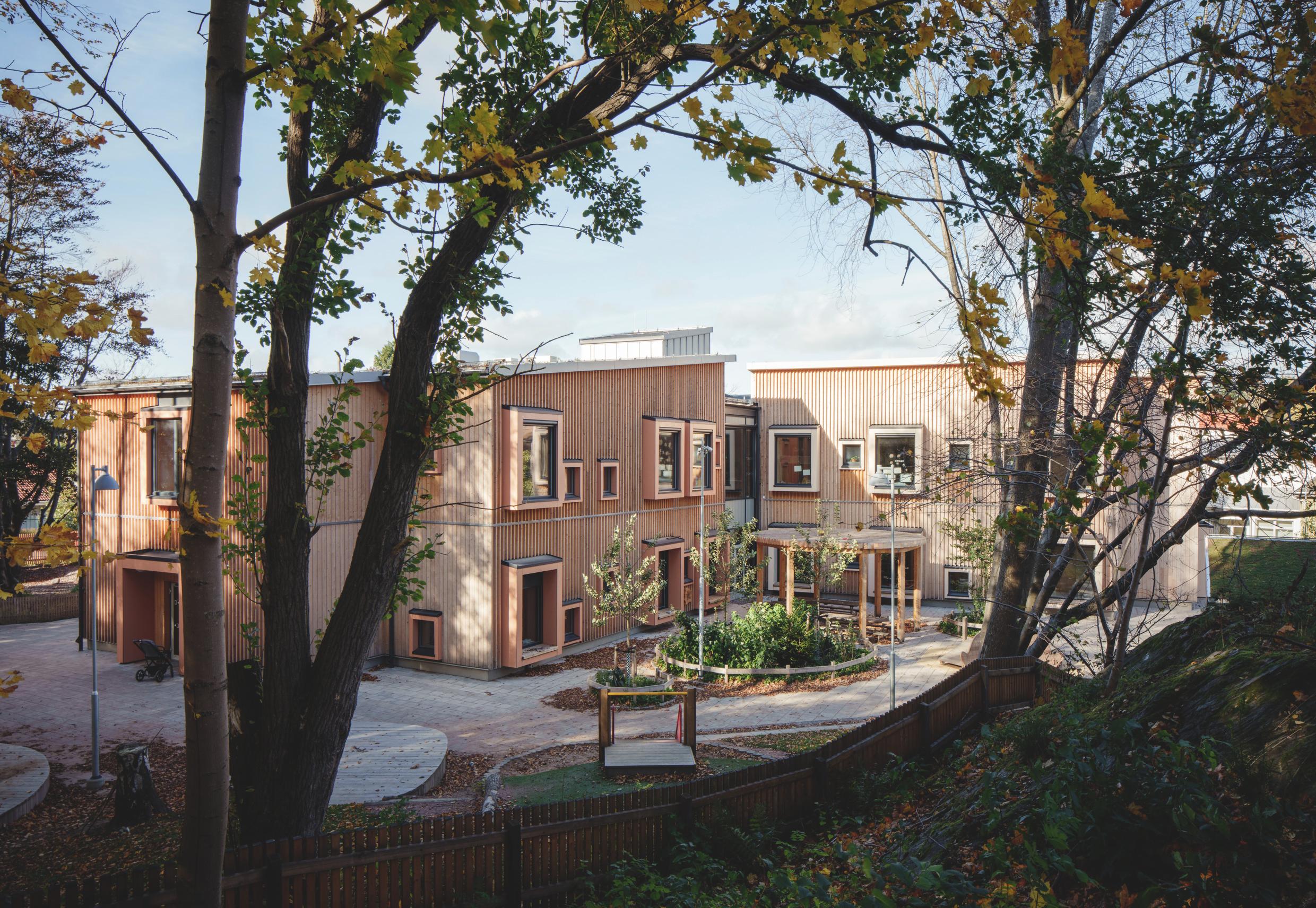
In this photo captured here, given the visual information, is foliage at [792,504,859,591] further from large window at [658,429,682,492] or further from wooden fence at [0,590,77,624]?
wooden fence at [0,590,77,624]

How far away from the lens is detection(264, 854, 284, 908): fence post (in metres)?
5.60

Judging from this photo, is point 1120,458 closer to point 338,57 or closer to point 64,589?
point 338,57

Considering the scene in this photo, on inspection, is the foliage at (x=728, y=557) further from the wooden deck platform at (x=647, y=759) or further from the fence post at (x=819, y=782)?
the fence post at (x=819, y=782)

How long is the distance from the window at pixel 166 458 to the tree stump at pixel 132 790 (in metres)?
9.28

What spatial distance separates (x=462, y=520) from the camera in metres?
18.1

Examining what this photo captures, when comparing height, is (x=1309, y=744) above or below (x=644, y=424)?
below

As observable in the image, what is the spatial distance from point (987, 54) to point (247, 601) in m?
16.0

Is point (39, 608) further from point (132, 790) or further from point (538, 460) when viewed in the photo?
point (132, 790)

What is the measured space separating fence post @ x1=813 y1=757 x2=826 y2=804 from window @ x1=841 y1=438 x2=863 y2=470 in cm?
2060

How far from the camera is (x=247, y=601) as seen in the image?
15977 millimetres

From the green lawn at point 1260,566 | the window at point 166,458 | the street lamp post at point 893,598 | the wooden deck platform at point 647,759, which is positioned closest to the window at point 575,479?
the street lamp post at point 893,598

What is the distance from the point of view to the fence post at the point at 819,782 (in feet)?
27.9

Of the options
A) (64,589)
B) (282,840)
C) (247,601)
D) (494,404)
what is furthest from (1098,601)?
(64,589)

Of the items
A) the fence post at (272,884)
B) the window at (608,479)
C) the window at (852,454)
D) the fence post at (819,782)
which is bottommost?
the fence post at (819,782)
